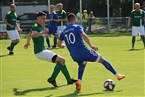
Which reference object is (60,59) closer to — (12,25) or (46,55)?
(46,55)

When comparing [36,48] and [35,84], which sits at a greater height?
[36,48]

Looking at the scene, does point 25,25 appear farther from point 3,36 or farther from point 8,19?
point 8,19

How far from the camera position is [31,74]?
13.9 metres

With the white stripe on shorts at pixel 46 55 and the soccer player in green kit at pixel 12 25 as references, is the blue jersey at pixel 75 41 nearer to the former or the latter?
the white stripe on shorts at pixel 46 55

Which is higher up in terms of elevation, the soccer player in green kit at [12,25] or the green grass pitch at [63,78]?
the soccer player in green kit at [12,25]

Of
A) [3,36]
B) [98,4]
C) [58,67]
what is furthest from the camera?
[98,4]

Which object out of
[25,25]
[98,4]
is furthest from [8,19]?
[98,4]

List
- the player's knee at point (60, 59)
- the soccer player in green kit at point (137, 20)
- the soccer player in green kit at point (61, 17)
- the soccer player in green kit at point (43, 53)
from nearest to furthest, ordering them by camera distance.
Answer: the player's knee at point (60, 59) → the soccer player in green kit at point (43, 53) → the soccer player in green kit at point (137, 20) → the soccer player in green kit at point (61, 17)

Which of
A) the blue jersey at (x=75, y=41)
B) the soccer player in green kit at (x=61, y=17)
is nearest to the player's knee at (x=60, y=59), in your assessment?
the blue jersey at (x=75, y=41)

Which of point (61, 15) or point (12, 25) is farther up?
point (61, 15)

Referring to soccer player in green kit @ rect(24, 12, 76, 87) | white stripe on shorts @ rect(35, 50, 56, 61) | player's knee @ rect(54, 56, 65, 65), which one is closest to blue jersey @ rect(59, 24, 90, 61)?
player's knee @ rect(54, 56, 65, 65)

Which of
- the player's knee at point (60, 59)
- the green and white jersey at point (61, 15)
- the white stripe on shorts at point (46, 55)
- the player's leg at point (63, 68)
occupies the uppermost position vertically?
the green and white jersey at point (61, 15)

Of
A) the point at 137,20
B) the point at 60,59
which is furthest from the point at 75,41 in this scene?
the point at 137,20

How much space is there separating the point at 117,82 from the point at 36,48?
232 cm
